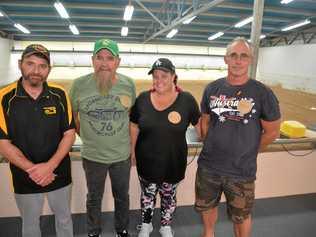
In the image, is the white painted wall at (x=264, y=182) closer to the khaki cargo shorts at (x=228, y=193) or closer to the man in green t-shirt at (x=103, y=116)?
the man in green t-shirt at (x=103, y=116)

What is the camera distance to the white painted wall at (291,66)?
8.12 meters

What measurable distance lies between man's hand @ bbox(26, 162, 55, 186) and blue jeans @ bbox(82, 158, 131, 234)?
31 centimetres

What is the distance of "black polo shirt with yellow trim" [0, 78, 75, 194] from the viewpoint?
1.42 meters

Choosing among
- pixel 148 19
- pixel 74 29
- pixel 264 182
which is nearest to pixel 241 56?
pixel 264 182

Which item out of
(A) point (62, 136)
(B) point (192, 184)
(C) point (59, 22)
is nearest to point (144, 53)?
(C) point (59, 22)

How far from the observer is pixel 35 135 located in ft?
4.77

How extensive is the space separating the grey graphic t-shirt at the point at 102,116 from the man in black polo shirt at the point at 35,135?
15 centimetres

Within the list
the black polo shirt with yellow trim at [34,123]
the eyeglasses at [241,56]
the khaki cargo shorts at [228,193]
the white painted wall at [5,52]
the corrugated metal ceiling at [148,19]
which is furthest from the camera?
the white painted wall at [5,52]

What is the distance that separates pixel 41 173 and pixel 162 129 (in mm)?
726

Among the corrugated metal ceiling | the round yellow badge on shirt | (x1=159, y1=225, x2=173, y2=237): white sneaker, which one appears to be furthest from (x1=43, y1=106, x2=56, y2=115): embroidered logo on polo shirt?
the corrugated metal ceiling

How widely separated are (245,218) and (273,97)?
78 centimetres

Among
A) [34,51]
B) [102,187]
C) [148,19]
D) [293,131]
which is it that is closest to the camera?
[34,51]

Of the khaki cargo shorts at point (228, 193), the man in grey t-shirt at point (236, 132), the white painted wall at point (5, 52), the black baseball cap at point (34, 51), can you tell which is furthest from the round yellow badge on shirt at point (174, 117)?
the white painted wall at point (5, 52)

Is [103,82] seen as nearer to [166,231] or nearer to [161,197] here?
[161,197]
